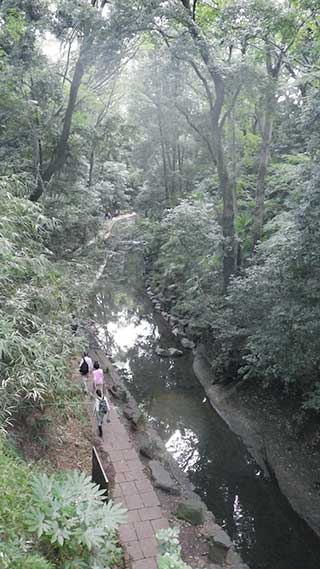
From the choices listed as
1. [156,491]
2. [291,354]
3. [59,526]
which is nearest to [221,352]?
[291,354]

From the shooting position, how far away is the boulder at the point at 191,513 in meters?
7.54

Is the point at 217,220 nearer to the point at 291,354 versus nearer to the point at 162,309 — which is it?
the point at 162,309

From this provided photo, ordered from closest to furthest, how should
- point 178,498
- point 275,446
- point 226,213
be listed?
point 178,498
point 275,446
point 226,213

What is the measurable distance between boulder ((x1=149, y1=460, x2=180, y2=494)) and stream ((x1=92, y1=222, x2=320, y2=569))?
4.16 ft

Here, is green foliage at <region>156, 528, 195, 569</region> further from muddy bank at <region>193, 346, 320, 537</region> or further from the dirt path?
muddy bank at <region>193, 346, 320, 537</region>

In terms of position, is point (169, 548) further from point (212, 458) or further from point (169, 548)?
point (212, 458)

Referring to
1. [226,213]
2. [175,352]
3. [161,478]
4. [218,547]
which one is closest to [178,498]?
[161,478]

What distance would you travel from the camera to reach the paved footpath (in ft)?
21.7

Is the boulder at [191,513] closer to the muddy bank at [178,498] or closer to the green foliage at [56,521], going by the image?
the muddy bank at [178,498]

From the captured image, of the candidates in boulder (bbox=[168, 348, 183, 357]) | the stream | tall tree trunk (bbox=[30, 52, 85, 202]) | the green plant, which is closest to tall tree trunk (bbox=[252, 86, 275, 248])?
boulder (bbox=[168, 348, 183, 357])

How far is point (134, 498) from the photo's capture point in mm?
7820

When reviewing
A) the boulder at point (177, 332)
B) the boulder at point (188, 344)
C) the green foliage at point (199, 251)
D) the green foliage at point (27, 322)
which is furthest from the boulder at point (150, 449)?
the boulder at point (177, 332)

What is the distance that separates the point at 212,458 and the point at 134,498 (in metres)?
3.26

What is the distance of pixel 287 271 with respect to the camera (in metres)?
8.49
